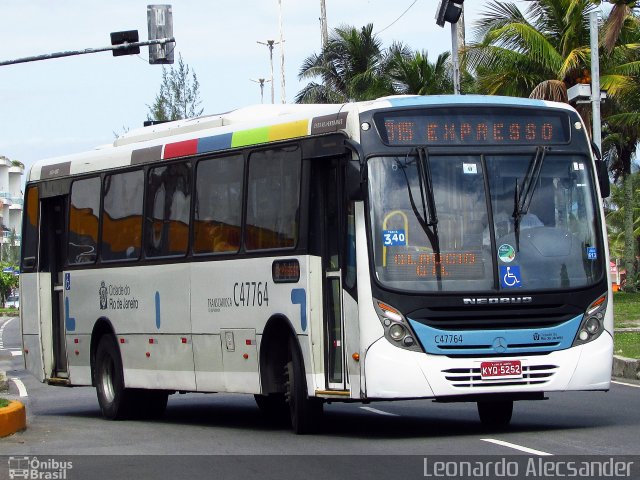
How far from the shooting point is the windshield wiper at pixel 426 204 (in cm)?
1266

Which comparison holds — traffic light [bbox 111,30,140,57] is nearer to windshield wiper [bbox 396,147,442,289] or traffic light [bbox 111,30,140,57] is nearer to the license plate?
windshield wiper [bbox 396,147,442,289]

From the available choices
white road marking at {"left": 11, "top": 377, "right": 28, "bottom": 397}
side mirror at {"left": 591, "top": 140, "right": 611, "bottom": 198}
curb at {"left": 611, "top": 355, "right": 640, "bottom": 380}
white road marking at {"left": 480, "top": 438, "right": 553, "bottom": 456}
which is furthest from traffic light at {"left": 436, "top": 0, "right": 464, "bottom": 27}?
white road marking at {"left": 480, "top": 438, "right": 553, "bottom": 456}

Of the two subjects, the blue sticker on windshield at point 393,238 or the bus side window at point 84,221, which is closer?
the blue sticker on windshield at point 393,238

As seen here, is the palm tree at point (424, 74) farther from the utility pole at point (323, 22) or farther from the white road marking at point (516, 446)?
the white road marking at point (516, 446)

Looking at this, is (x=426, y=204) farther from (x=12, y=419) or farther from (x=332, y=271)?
(x=12, y=419)

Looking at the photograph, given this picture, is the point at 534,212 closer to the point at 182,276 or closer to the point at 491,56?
the point at 182,276

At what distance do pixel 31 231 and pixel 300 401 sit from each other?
7.21m

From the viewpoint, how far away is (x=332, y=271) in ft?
43.7

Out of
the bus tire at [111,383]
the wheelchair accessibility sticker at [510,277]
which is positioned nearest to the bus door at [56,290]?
the bus tire at [111,383]

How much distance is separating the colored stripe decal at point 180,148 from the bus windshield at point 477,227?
3.47 metres

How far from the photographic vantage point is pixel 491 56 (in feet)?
132

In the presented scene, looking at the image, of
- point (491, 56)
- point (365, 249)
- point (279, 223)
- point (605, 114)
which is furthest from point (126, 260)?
point (605, 114)

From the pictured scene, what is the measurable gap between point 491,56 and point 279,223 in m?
27.1

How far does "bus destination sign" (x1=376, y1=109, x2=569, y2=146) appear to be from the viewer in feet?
42.7
